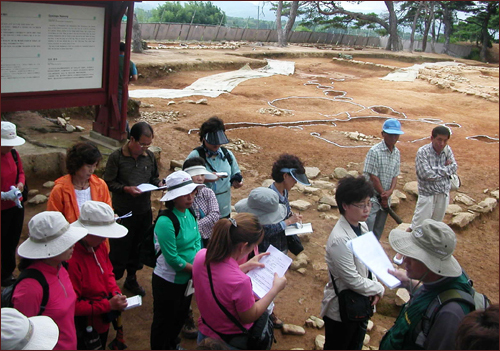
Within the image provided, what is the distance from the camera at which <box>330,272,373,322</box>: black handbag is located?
3.17m

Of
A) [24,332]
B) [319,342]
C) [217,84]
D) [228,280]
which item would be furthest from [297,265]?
[217,84]

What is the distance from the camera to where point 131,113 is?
11227 millimetres

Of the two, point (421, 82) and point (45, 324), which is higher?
point (421, 82)

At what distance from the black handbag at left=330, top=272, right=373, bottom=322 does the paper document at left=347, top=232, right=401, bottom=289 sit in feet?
0.76

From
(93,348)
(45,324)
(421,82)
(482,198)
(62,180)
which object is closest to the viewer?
(45,324)

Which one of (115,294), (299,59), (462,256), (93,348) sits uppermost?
(299,59)

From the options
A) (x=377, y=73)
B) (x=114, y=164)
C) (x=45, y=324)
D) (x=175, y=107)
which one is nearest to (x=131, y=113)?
(x=175, y=107)

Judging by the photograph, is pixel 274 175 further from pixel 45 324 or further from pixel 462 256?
pixel 462 256

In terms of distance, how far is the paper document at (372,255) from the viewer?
9.77ft

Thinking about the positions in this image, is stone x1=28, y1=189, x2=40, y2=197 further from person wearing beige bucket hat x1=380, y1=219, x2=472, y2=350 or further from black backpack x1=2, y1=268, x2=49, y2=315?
person wearing beige bucket hat x1=380, y1=219, x2=472, y2=350

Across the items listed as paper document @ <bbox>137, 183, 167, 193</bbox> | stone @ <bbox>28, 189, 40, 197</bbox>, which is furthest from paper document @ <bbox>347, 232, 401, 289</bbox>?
stone @ <bbox>28, 189, 40, 197</bbox>

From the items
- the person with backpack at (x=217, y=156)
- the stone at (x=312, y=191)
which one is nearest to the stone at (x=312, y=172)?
the stone at (x=312, y=191)

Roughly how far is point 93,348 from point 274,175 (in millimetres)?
2101

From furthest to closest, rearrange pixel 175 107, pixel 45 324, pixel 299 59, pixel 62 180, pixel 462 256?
pixel 299 59
pixel 175 107
pixel 462 256
pixel 62 180
pixel 45 324
